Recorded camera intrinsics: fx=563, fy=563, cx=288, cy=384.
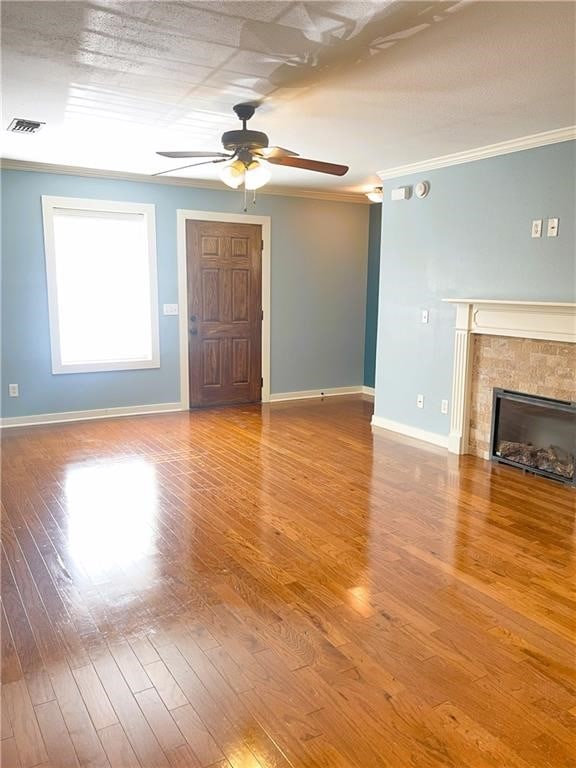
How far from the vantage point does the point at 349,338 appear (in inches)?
294

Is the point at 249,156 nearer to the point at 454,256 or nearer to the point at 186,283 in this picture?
the point at 454,256

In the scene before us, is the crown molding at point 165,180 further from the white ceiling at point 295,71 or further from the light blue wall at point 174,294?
the white ceiling at point 295,71

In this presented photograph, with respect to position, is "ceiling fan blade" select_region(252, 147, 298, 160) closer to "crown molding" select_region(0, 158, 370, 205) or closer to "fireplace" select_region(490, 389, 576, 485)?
"fireplace" select_region(490, 389, 576, 485)

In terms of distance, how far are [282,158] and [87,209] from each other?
9.95ft

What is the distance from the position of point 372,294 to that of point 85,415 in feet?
12.8

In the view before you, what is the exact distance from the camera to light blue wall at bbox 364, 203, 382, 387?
7254 mm

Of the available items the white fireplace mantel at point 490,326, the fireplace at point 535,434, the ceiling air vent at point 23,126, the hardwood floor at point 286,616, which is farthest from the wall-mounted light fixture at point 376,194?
the ceiling air vent at point 23,126

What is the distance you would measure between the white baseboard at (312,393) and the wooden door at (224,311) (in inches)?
13.0

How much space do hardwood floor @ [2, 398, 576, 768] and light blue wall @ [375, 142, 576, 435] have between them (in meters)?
1.21

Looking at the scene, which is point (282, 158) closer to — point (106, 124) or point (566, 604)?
point (106, 124)

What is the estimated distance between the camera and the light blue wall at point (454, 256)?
4047 millimetres

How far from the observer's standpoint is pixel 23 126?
156 inches

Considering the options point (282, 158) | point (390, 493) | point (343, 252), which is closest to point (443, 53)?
point (282, 158)

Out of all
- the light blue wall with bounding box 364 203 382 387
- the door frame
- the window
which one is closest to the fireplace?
the light blue wall with bounding box 364 203 382 387
